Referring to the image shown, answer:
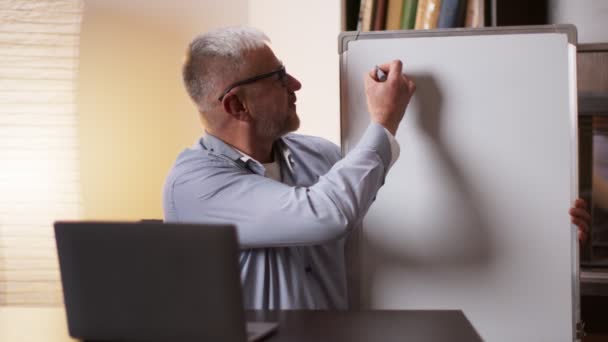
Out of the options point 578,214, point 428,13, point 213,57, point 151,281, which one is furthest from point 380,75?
point 151,281

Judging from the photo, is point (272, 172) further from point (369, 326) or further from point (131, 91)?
point (131, 91)

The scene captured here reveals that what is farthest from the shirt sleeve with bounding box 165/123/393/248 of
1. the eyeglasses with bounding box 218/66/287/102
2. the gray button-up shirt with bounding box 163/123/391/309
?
the eyeglasses with bounding box 218/66/287/102

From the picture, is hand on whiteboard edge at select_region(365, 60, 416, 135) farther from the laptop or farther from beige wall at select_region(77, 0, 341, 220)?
beige wall at select_region(77, 0, 341, 220)

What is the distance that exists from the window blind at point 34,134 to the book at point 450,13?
122 cm

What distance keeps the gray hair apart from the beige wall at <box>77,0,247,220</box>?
1144mm

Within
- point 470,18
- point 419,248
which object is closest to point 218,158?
point 419,248

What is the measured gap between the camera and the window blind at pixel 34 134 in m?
2.45

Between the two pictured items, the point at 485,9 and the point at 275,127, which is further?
the point at 485,9

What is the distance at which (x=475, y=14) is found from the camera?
194 cm

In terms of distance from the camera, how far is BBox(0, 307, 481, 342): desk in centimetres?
100

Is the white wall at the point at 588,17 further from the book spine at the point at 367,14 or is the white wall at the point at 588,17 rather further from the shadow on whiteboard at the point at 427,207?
the shadow on whiteboard at the point at 427,207

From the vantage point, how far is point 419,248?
151 centimetres

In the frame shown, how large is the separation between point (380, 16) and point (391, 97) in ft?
2.22

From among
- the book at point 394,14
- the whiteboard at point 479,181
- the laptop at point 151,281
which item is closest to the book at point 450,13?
the book at point 394,14
